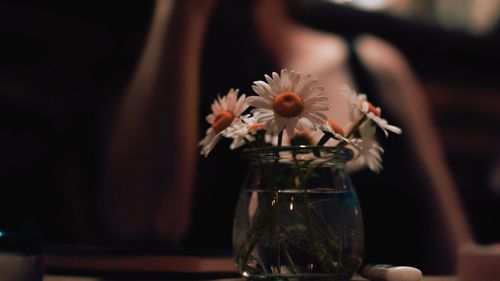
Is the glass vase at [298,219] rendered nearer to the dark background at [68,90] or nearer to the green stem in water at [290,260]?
the green stem in water at [290,260]

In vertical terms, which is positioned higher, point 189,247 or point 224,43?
point 224,43

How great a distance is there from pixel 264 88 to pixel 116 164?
0.69 m

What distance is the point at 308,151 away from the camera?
1.85 ft

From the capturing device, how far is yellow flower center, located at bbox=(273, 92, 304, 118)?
0.54 metres

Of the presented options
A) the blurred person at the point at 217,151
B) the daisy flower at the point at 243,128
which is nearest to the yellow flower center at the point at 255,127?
the daisy flower at the point at 243,128

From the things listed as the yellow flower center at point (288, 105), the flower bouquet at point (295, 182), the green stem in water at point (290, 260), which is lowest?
the green stem in water at point (290, 260)

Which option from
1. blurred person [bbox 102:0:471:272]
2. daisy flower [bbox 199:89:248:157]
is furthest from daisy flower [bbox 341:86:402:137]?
blurred person [bbox 102:0:471:272]

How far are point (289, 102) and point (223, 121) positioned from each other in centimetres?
8

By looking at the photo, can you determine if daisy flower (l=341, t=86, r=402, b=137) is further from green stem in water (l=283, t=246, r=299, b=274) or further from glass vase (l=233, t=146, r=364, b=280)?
green stem in water (l=283, t=246, r=299, b=274)

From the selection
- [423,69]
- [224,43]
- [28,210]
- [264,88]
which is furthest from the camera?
[423,69]

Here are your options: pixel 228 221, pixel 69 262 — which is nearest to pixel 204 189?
pixel 228 221

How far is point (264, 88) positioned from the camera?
1.79 ft

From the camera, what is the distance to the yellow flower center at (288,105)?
1.77ft

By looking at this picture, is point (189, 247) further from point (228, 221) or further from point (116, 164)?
point (116, 164)
